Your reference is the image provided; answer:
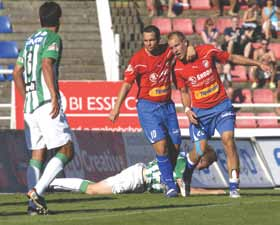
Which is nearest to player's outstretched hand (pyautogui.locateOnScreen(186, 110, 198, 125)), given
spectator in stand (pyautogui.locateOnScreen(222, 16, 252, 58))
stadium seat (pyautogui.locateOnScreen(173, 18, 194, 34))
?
spectator in stand (pyautogui.locateOnScreen(222, 16, 252, 58))

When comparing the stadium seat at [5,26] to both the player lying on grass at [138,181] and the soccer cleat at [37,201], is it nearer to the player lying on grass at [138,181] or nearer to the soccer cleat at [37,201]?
the player lying on grass at [138,181]

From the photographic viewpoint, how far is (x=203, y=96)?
16688 mm

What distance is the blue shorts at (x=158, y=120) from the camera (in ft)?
55.3

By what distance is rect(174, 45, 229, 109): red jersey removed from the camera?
16594mm

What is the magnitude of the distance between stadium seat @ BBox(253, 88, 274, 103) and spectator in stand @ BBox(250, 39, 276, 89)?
0.16 m

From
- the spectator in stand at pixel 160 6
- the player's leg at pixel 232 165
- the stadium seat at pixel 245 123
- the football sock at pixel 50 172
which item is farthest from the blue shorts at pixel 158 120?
the spectator in stand at pixel 160 6

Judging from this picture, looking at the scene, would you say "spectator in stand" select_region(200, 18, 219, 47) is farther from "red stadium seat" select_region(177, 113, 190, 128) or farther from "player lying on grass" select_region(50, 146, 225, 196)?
"player lying on grass" select_region(50, 146, 225, 196)

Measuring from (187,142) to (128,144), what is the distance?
1.02 m

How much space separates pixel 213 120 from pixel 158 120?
2.53 ft

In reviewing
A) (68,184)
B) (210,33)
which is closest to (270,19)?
(210,33)

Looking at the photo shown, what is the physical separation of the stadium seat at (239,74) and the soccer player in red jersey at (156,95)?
12344mm

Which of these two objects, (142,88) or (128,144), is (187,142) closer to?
(128,144)

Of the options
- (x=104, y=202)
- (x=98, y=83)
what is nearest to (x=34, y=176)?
(x=104, y=202)

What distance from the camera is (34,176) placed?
13.6 m
